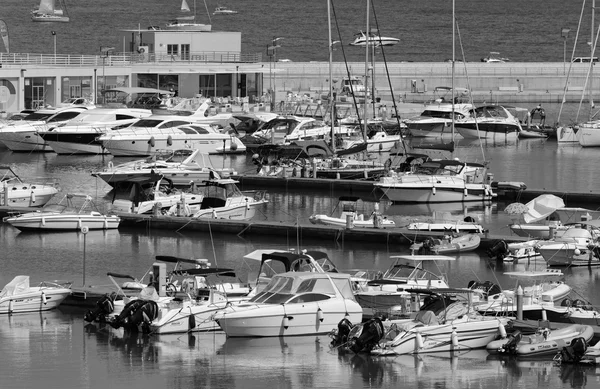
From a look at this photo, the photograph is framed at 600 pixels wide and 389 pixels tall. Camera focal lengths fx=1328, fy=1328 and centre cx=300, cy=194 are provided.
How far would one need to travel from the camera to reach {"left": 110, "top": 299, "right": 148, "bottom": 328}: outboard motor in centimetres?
2908

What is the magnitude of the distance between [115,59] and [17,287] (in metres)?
51.7

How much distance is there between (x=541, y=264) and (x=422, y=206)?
13190mm

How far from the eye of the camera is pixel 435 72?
101375mm

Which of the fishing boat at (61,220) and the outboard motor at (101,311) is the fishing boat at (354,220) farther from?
the outboard motor at (101,311)

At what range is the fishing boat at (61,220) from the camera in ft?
142

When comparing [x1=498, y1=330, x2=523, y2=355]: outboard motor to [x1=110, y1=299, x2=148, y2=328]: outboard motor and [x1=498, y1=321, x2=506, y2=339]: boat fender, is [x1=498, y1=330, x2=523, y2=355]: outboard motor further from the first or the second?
[x1=110, y1=299, x2=148, y2=328]: outboard motor

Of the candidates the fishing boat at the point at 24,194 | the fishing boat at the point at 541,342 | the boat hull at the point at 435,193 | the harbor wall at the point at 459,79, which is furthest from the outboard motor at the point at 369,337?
the harbor wall at the point at 459,79

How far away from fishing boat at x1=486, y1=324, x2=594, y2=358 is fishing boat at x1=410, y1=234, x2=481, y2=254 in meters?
11.3

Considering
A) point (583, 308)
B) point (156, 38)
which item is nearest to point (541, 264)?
point (583, 308)

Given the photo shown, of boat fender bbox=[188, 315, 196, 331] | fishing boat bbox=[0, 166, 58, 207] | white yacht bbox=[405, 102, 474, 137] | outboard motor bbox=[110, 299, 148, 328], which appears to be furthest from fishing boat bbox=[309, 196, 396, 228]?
white yacht bbox=[405, 102, 474, 137]

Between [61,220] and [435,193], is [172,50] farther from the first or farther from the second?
[61,220]

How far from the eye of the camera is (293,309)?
28328mm

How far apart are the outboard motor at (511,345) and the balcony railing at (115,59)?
165 ft

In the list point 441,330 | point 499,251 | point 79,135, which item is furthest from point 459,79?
point 441,330
